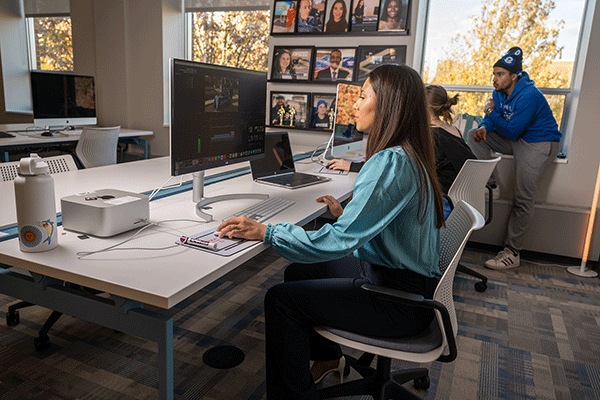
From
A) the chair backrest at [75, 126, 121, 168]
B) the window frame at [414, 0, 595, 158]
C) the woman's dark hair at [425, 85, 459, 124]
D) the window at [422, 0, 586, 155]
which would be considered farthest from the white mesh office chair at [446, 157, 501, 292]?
the chair backrest at [75, 126, 121, 168]

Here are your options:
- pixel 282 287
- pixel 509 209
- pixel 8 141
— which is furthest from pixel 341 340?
pixel 8 141

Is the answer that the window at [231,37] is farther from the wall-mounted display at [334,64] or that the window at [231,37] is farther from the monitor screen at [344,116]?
the monitor screen at [344,116]

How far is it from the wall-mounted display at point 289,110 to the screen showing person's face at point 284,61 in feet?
0.76

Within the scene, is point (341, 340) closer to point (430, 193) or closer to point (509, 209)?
point (430, 193)

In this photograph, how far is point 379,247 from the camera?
4.39 ft

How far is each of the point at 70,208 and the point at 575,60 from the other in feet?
11.6

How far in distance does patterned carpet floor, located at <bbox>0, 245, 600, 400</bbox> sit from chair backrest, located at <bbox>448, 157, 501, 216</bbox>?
66 cm

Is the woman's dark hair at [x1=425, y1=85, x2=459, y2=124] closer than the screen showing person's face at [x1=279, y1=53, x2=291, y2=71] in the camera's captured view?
Yes

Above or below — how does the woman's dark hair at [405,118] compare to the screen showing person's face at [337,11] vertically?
below

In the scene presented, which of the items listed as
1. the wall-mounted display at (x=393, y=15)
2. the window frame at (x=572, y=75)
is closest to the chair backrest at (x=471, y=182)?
the window frame at (x=572, y=75)

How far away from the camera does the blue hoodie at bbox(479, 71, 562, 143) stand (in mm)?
3105

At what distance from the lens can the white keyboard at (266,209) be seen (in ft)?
5.31

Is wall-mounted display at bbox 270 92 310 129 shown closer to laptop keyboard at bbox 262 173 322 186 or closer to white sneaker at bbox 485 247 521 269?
laptop keyboard at bbox 262 173 322 186

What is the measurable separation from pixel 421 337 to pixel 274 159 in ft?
4.41
